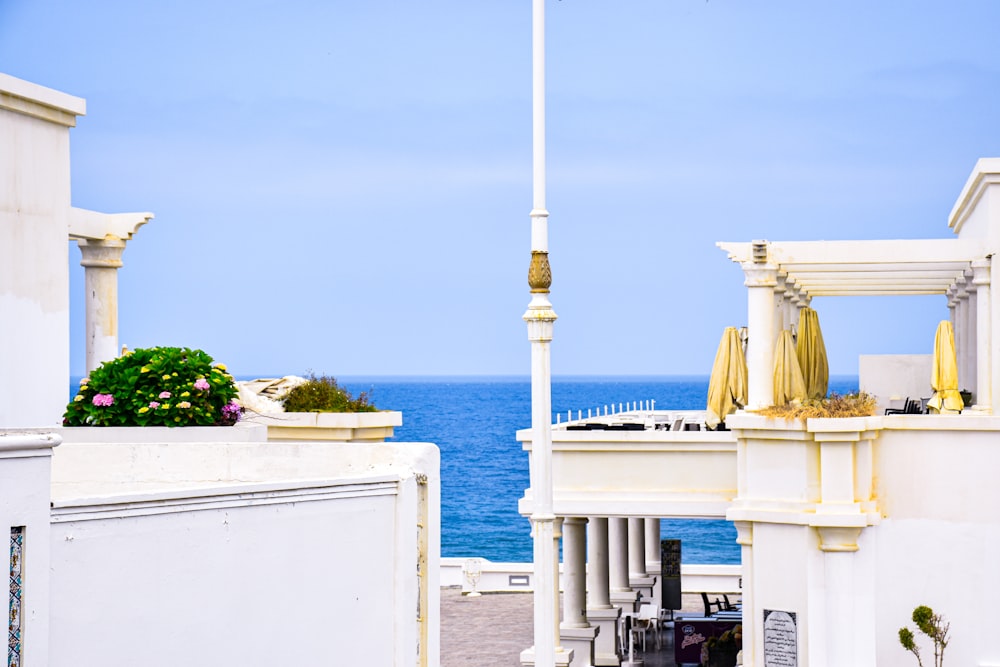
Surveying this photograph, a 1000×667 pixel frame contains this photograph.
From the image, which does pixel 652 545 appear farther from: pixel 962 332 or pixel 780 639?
pixel 780 639

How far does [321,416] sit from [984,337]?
11036 mm

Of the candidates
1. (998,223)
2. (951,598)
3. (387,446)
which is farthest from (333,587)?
(998,223)

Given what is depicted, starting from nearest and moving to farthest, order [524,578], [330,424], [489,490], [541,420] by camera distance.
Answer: [541,420]
[330,424]
[524,578]
[489,490]

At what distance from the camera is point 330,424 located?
706 inches

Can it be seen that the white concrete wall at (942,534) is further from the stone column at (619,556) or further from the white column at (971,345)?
the stone column at (619,556)

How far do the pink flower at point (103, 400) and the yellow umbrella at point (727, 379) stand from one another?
11179mm

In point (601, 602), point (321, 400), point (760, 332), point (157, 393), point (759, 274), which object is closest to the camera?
point (157, 393)

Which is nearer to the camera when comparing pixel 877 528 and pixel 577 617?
pixel 877 528

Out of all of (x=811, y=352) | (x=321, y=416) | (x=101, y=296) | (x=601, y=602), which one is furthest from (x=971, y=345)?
(x=101, y=296)

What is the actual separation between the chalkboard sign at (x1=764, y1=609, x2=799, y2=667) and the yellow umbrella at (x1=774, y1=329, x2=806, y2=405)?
342cm

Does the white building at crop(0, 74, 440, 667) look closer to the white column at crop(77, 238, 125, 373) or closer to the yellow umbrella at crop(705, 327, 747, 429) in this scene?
the white column at crop(77, 238, 125, 373)

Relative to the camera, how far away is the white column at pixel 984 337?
853 inches

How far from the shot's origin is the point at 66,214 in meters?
18.1

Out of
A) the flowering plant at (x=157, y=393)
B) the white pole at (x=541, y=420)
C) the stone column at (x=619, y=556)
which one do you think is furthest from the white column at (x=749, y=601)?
the stone column at (x=619, y=556)
